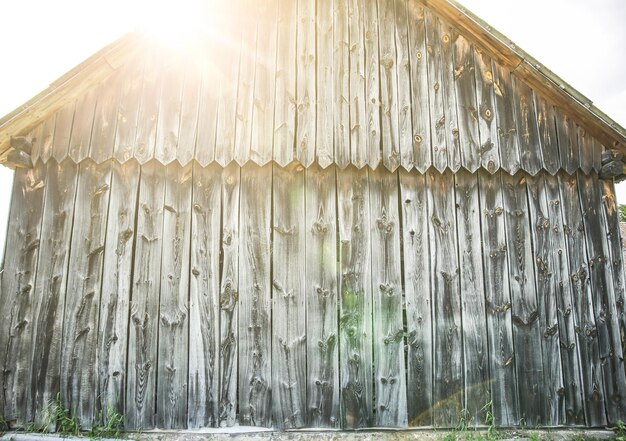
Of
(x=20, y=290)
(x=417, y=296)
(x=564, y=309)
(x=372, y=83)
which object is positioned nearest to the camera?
(x=20, y=290)

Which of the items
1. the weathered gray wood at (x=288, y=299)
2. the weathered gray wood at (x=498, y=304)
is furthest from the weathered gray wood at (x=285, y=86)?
the weathered gray wood at (x=498, y=304)

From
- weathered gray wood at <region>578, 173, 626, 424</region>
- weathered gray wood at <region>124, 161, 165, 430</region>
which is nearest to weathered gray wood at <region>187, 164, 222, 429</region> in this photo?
weathered gray wood at <region>124, 161, 165, 430</region>

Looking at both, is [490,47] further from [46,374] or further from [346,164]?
[46,374]

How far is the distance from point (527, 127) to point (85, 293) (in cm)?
501

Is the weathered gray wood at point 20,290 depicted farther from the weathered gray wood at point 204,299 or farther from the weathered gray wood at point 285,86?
the weathered gray wood at point 285,86

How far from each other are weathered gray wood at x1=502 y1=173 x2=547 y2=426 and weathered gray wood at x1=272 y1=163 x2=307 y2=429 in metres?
2.25

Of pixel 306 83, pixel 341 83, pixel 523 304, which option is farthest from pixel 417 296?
pixel 306 83

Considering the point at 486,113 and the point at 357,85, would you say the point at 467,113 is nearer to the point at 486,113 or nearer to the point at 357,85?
the point at 486,113

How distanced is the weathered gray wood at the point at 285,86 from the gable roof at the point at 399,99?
0.02 meters

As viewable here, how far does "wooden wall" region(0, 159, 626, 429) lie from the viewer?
14.3 ft

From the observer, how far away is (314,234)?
4.62 metres

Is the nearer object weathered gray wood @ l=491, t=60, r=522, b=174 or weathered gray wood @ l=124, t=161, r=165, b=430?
weathered gray wood @ l=124, t=161, r=165, b=430

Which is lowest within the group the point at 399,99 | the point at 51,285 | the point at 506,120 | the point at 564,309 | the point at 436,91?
the point at 564,309

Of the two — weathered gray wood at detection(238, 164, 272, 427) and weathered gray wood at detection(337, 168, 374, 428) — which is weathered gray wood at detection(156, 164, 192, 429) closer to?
weathered gray wood at detection(238, 164, 272, 427)
